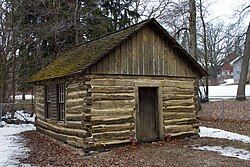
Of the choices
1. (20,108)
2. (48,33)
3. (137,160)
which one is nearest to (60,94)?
(137,160)

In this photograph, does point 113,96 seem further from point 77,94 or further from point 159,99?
point 159,99

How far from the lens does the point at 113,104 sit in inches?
494

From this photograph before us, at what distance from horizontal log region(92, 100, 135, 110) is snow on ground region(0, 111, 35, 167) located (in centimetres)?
331

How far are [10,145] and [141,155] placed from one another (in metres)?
6.22

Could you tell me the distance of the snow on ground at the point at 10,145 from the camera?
11102 mm

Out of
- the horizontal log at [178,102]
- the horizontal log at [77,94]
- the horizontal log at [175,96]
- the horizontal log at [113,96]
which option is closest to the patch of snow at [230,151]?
the horizontal log at [178,102]

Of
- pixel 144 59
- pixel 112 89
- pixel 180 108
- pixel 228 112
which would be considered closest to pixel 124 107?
pixel 112 89

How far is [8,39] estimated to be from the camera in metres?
23.4

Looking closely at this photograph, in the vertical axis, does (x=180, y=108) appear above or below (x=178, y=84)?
below

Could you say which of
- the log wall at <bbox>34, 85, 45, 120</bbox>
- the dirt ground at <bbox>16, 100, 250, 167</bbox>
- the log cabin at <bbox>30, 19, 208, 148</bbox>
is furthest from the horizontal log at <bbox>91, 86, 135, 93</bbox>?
the log wall at <bbox>34, 85, 45, 120</bbox>

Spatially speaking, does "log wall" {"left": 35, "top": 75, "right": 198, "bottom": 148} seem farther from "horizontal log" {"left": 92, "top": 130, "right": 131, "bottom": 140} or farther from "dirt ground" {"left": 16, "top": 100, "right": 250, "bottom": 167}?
"dirt ground" {"left": 16, "top": 100, "right": 250, "bottom": 167}

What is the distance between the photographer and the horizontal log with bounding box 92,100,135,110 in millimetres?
12156

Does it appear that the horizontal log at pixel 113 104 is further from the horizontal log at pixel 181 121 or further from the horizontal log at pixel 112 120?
the horizontal log at pixel 181 121

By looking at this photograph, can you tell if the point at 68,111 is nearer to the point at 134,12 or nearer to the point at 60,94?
the point at 60,94
